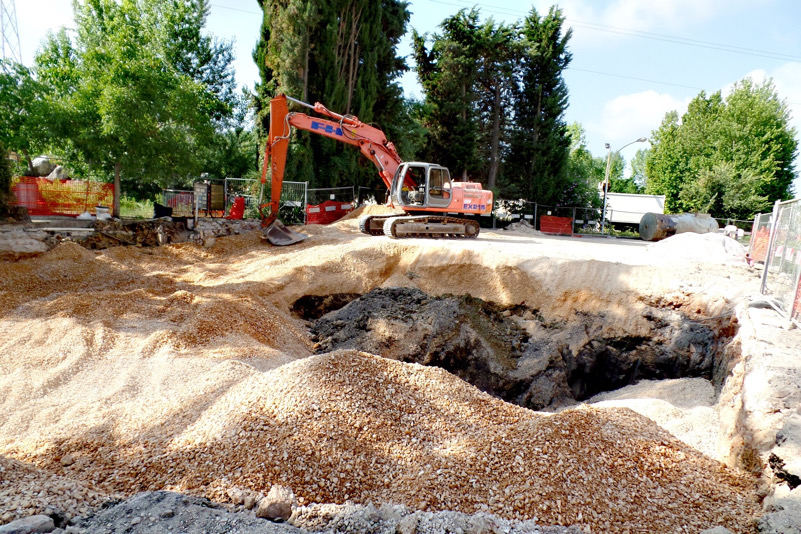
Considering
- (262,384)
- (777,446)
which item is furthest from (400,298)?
(777,446)

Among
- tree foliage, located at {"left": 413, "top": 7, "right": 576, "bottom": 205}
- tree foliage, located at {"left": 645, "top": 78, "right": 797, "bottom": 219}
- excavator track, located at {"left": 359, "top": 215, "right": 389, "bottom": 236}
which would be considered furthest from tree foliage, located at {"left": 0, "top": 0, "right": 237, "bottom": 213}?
tree foliage, located at {"left": 645, "top": 78, "right": 797, "bottom": 219}

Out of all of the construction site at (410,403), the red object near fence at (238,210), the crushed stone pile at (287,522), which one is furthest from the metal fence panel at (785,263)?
the red object near fence at (238,210)

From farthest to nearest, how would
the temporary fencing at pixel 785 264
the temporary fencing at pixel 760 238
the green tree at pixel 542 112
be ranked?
the green tree at pixel 542 112 < the temporary fencing at pixel 760 238 < the temporary fencing at pixel 785 264

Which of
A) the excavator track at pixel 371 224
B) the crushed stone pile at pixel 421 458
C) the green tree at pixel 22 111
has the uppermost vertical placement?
the green tree at pixel 22 111

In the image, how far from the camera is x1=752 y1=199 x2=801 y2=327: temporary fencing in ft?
17.2

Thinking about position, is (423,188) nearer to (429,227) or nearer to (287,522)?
(429,227)

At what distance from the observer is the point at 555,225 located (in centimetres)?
2483

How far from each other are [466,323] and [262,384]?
392 cm

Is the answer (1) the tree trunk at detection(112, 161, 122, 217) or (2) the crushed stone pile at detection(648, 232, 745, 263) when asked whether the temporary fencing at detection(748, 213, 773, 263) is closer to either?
(2) the crushed stone pile at detection(648, 232, 745, 263)

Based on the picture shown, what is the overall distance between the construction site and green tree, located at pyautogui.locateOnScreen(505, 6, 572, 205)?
627 inches

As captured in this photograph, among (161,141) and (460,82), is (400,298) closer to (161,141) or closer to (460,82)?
(161,141)

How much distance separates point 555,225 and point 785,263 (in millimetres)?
19058

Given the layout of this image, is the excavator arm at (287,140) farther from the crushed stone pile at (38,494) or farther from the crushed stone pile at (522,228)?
Result: the crushed stone pile at (522,228)

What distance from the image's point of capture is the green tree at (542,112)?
969 inches
